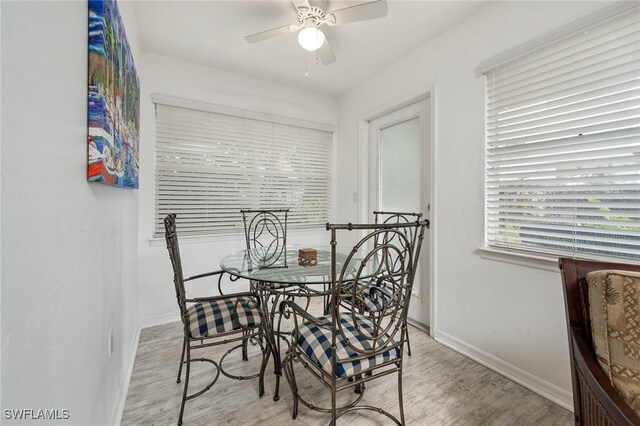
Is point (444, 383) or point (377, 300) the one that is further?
point (377, 300)

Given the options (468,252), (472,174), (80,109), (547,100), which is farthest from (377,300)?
(80,109)

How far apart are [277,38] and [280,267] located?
2.00m

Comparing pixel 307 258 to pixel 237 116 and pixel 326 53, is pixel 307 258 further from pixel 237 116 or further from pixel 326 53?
pixel 237 116

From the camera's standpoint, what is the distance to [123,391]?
5.49ft

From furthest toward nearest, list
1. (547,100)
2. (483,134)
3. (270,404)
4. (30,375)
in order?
(483,134) < (547,100) < (270,404) < (30,375)

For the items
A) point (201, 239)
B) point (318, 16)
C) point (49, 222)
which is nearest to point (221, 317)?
point (49, 222)

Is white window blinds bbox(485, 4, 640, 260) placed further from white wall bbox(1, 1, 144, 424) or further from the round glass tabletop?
white wall bbox(1, 1, 144, 424)

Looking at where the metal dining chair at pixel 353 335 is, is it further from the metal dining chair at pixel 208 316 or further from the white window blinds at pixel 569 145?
the white window blinds at pixel 569 145

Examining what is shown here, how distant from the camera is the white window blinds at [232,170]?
9.32ft

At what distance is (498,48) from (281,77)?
218cm

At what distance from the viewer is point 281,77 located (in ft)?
10.7

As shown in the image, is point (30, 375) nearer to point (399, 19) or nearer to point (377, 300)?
point (377, 300)

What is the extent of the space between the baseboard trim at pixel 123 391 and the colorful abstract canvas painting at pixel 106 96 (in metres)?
1.18

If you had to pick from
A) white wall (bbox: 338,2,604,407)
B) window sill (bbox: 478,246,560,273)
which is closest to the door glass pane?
white wall (bbox: 338,2,604,407)
